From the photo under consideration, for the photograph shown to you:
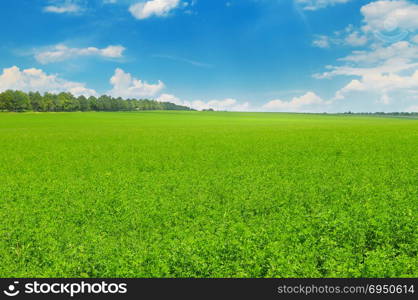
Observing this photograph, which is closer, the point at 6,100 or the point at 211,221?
the point at 211,221

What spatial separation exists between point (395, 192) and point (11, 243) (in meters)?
14.5

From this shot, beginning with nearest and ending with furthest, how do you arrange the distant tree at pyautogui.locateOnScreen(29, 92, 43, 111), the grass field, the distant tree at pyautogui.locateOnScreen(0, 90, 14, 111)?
the grass field
the distant tree at pyautogui.locateOnScreen(0, 90, 14, 111)
the distant tree at pyautogui.locateOnScreen(29, 92, 43, 111)

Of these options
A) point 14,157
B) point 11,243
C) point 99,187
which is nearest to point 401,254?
point 11,243

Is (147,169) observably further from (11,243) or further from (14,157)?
(14,157)

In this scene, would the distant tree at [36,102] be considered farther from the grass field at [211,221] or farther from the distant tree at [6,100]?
the grass field at [211,221]

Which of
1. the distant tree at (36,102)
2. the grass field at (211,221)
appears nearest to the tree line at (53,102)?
the distant tree at (36,102)

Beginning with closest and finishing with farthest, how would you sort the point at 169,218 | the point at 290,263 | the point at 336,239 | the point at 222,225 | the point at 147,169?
the point at 290,263 → the point at 336,239 → the point at 222,225 → the point at 169,218 → the point at 147,169

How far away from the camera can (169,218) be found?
1153 cm

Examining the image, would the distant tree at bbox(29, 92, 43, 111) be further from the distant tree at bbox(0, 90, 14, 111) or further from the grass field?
the grass field
